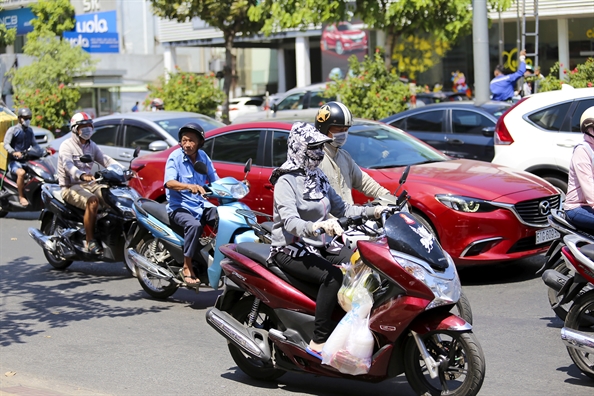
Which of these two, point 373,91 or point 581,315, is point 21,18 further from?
point 581,315

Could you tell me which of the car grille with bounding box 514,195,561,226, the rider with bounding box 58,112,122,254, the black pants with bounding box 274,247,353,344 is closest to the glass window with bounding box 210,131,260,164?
the rider with bounding box 58,112,122,254

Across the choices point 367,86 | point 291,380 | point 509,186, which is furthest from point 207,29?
point 291,380

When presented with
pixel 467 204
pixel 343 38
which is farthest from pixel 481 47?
pixel 343 38

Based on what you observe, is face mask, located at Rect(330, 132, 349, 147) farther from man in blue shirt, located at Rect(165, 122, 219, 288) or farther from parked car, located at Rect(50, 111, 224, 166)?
parked car, located at Rect(50, 111, 224, 166)

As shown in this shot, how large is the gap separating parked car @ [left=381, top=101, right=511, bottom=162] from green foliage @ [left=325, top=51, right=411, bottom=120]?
8.20 feet

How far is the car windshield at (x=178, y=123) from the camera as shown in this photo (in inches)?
555

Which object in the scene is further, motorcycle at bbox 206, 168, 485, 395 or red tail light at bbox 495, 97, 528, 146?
red tail light at bbox 495, 97, 528, 146

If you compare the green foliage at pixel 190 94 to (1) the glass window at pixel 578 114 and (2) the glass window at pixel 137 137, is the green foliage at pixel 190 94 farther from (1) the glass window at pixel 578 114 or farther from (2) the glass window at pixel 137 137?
(1) the glass window at pixel 578 114

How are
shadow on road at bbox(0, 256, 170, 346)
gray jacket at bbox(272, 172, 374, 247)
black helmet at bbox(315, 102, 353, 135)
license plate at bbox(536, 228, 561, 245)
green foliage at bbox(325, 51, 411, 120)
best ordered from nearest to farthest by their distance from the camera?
gray jacket at bbox(272, 172, 374, 247)
black helmet at bbox(315, 102, 353, 135)
shadow on road at bbox(0, 256, 170, 346)
license plate at bbox(536, 228, 561, 245)
green foliage at bbox(325, 51, 411, 120)

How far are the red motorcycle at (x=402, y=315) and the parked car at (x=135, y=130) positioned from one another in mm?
8498

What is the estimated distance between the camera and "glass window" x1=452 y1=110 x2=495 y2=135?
1325 centimetres

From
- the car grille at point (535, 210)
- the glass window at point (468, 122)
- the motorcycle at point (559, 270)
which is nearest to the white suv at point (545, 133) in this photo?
the glass window at point (468, 122)

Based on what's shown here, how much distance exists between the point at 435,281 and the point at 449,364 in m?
0.53

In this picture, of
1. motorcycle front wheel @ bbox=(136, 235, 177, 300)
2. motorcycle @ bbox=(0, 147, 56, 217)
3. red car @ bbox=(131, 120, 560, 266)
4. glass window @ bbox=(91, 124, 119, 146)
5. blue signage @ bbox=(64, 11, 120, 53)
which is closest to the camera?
red car @ bbox=(131, 120, 560, 266)
